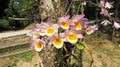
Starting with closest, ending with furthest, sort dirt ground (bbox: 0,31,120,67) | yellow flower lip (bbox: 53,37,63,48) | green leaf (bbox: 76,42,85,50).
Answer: yellow flower lip (bbox: 53,37,63,48) → green leaf (bbox: 76,42,85,50) → dirt ground (bbox: 0,31,120,67)

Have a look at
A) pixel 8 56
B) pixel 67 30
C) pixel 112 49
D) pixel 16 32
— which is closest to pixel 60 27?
pixel 67 30

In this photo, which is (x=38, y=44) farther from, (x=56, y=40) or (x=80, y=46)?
(x=80, y=46)

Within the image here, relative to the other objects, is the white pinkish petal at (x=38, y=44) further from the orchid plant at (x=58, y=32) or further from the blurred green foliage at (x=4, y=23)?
the blurred green foliage at (x=4, y=23)

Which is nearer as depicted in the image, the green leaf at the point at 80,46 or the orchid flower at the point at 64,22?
the orchid flower at the point at 64,22

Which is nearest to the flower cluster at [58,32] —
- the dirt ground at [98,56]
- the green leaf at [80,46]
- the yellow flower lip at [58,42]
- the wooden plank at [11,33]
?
the yellow flower lip at [58,42]

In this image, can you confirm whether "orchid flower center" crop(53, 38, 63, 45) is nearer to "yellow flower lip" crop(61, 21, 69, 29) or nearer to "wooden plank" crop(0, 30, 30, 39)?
"yellow flower lip" crop(61, 21, 69, 29)

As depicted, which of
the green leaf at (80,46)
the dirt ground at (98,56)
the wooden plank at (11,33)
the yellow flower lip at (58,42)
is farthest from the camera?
the wooden plank at (11,33)

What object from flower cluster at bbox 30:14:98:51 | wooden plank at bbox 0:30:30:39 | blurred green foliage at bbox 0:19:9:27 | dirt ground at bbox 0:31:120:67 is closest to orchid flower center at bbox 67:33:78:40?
flower cluster at bbox 30:14:98:51
